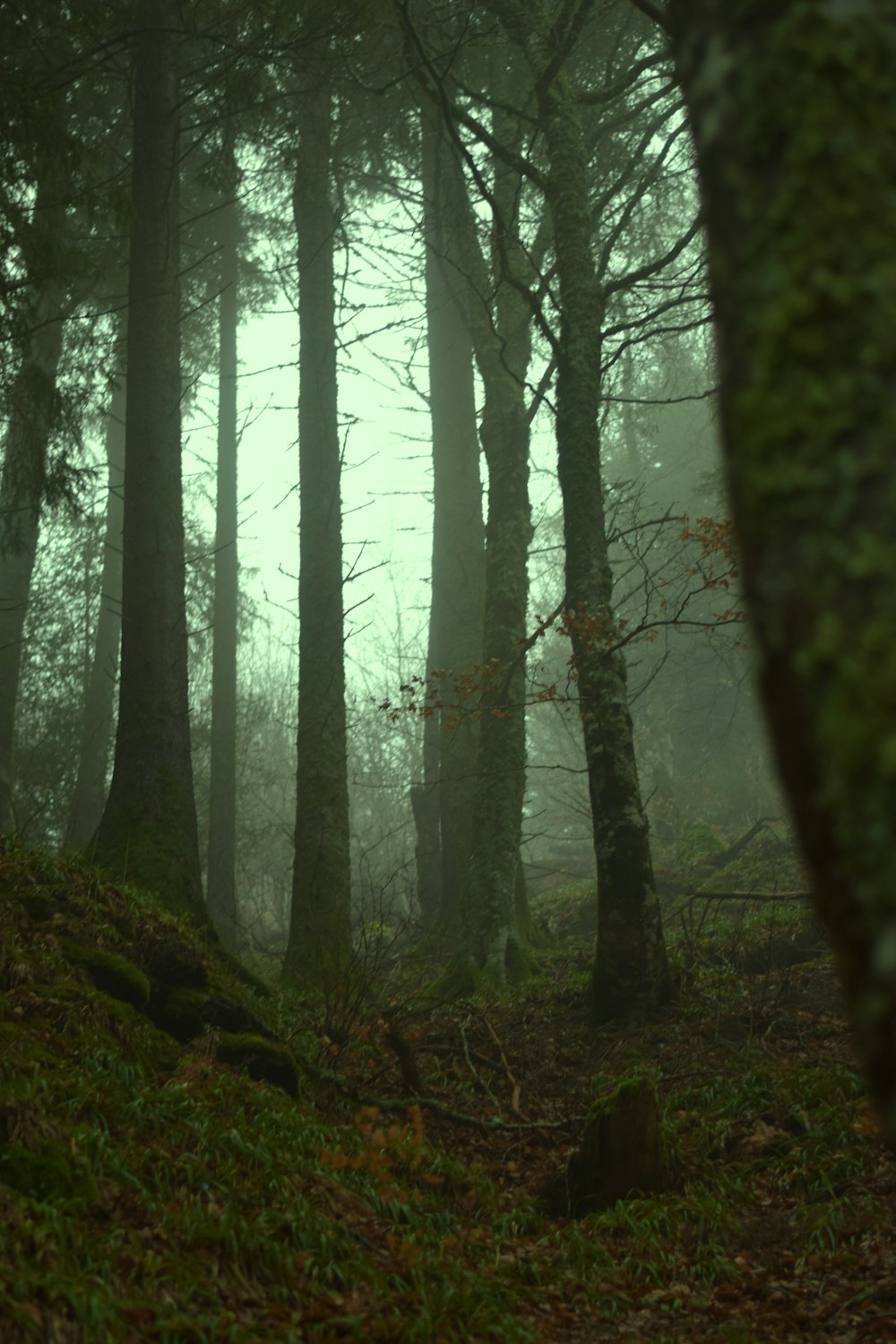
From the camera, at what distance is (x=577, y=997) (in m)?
8.50

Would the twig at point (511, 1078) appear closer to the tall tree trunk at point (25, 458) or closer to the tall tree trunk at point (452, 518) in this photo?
the tall tree trunk at point (452, 518)

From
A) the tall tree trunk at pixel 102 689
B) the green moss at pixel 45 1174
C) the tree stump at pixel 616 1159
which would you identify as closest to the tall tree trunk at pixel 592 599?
the tree stump at pixel 616 1159

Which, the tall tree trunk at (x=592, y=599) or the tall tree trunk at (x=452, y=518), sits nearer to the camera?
the tall tree trunk at (x=592, y=599)

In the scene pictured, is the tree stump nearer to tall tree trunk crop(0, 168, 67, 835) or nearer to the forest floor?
the forest floor

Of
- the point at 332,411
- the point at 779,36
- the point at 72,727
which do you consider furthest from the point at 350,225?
the point at 779,36

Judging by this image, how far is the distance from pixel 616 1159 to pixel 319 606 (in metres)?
7.17

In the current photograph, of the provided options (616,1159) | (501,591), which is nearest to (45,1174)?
(616,1159)

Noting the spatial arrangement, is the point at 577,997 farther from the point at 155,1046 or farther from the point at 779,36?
the point at 779,36

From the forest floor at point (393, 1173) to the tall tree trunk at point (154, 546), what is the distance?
129cm

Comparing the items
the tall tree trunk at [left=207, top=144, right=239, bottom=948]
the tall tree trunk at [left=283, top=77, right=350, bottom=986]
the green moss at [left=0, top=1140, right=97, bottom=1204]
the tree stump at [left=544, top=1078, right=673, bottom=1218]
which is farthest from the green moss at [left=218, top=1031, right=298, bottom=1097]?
the tall tree trunk at [left=207, top=144, right=239, bottom=948]

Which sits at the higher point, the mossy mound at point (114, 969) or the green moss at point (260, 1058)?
the mossy mound at point (114, 969)

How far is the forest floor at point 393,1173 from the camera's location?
325 cm

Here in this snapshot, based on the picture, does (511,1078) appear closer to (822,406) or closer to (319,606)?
(319,606)

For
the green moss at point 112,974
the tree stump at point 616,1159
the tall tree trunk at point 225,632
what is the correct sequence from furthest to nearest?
the tall tree trunk at point 225,632
the green moss at point 112,974
the tree stump at point 616,1159
